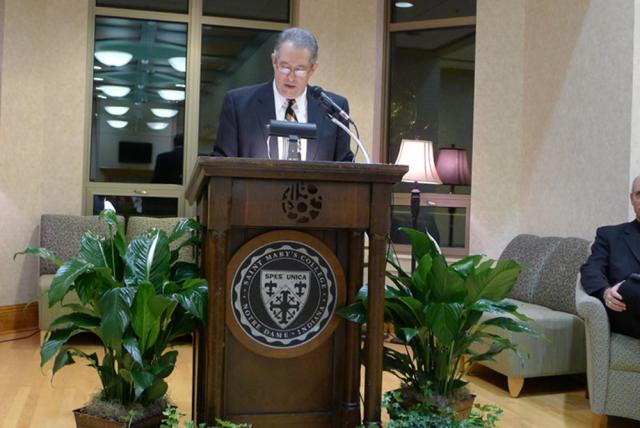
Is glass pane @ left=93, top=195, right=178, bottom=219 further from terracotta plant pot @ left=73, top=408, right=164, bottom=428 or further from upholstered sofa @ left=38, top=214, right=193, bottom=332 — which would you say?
terracotta plant pot @ left=73, top=408, right=164, bottom=428

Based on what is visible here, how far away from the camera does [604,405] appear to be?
3.25 metres

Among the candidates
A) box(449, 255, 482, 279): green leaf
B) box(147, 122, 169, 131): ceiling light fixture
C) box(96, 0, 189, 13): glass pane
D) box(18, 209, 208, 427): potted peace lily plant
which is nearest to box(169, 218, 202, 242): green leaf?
box(18, 209, 208, 427): potted peace lily plant

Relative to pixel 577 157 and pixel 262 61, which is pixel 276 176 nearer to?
pixel 577 157

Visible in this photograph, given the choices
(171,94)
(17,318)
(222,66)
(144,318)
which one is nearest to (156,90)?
(171,94)

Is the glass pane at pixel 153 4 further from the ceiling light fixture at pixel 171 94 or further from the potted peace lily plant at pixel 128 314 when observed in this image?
the potted peace lily plant at pixel 128 314

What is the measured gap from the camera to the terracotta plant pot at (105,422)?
92.3 inches

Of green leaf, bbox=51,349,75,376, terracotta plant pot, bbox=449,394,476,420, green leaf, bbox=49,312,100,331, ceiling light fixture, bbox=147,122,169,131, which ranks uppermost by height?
ceiling light fixture, bbox=147,122,169,131

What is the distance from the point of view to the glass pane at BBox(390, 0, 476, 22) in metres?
5.75

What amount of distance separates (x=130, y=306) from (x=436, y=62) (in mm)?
4124

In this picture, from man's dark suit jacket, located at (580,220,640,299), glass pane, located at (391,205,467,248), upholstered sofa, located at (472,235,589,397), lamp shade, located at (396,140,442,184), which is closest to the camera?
man's dark suit jacket, located at (580,220,640,299)

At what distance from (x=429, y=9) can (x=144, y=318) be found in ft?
14.1

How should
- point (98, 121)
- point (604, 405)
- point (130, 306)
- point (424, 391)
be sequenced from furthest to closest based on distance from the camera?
point (98, 121) < point (604, 405) < point (424, 391) < point (130, 306)

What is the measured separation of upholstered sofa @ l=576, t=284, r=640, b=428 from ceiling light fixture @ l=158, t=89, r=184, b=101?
3758 mm

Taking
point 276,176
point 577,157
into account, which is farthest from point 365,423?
point 577,157
